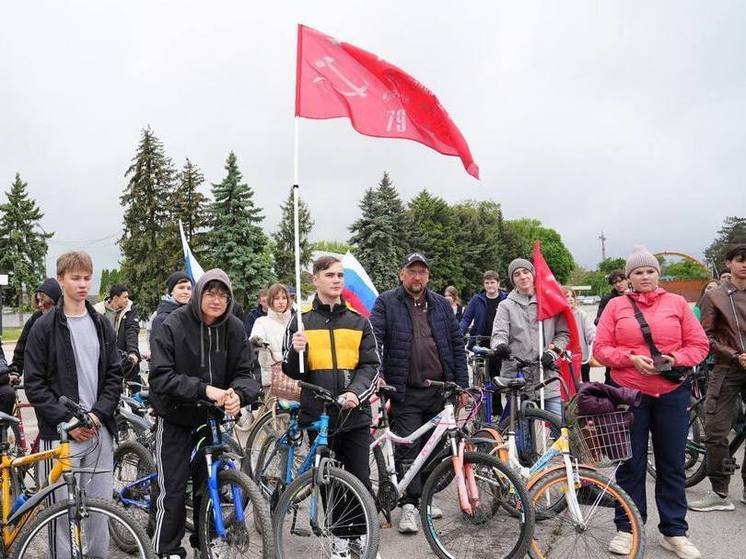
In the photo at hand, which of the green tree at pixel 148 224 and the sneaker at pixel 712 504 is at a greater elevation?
the green tree at pixel 148 224

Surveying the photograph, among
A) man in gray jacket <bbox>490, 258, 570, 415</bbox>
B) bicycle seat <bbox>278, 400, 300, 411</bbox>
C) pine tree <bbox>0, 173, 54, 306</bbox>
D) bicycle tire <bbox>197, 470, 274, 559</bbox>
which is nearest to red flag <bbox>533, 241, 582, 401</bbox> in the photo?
man in gray jacket <bbox>490, 258, 570, 415</bbox>

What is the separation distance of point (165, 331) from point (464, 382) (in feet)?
8.50

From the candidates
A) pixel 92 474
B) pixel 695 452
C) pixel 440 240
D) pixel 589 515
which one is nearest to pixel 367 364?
pixel 589 515

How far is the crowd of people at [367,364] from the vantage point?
3896 millimetres

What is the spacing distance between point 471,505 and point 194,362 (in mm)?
2076

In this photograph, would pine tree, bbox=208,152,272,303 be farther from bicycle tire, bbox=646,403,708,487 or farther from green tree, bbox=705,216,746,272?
green tree, bbox=705,216,746,272

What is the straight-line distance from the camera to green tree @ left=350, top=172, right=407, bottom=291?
147 ft

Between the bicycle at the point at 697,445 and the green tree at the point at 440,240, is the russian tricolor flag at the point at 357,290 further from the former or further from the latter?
the green tree at the point at 440,240

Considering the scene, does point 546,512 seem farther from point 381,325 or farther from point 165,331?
point 165,331

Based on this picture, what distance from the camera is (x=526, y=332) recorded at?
5.99m

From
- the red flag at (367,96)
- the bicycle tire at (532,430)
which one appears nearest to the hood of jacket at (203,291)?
the red flag at (367,96)

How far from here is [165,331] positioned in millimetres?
3893

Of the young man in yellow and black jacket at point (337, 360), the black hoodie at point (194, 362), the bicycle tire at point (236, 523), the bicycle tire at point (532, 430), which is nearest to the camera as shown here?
the bicycle tire at point (236, 523)

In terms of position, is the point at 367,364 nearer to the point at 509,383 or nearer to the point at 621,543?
the point at 509,383
